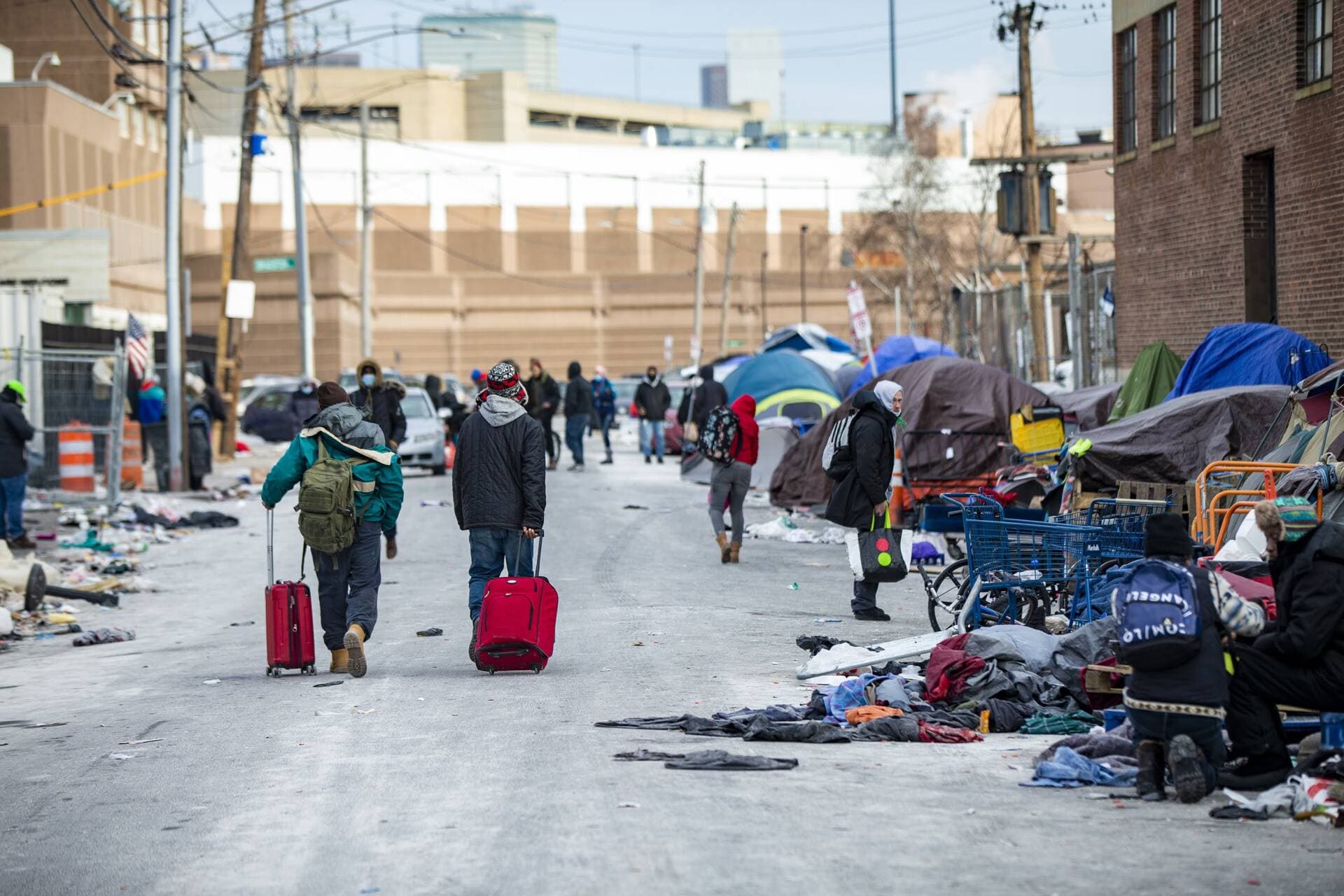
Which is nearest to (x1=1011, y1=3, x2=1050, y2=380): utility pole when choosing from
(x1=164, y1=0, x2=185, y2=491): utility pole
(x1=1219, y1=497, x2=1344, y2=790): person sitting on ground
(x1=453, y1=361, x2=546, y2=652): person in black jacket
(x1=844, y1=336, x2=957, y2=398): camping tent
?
(x1=844, y1=336, x2=957, y2=398): camping tent

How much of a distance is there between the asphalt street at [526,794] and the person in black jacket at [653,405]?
71.1 ft

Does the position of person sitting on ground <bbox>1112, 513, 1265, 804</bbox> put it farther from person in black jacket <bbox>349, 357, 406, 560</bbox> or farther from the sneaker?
person in black jacket <bbox>349, 357, 406, 560</bbox>

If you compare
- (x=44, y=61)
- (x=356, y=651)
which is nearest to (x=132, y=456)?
(x=356, y=651)

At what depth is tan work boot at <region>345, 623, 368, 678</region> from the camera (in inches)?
412

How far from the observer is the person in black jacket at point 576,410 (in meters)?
30.7

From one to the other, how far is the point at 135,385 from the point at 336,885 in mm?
24324

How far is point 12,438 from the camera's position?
18.4m

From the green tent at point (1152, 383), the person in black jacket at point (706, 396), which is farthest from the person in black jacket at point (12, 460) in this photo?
the green tent at point (1152, 383)

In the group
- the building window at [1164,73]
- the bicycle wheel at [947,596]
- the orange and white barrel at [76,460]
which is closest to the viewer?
the bicycle wheel at [947,596]

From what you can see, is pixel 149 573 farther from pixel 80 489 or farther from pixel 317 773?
pixel 317 773

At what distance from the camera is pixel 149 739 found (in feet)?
29.2

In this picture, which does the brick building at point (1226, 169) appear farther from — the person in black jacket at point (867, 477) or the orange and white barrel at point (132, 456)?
the orange and white barrel at point (132, 456)

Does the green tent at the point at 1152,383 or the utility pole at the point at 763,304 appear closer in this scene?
the green tent at the point at 1152,383

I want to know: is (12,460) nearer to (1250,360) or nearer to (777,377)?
(1250,360)
